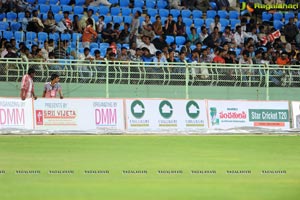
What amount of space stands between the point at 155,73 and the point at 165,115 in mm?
1569

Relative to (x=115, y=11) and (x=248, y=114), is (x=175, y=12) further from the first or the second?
(x=248, y=114)

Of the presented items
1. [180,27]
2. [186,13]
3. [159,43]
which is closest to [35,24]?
[159,43]

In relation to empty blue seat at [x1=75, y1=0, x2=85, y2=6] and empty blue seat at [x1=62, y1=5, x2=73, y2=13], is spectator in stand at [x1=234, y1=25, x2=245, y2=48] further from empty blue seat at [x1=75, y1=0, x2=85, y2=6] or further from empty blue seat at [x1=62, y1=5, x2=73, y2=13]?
empty blue seat at [x1=62, y1=5, x2=73, y2=13]

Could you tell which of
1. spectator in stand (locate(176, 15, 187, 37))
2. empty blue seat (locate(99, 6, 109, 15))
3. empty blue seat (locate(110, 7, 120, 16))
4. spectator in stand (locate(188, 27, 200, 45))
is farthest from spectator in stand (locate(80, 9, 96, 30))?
spectator in stand (locate(188, 27, 200, 45))

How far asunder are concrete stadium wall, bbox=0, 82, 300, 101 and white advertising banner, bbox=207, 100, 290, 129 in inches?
32.3

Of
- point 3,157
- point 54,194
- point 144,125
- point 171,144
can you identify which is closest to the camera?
point 54,194

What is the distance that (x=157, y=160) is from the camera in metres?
15.9

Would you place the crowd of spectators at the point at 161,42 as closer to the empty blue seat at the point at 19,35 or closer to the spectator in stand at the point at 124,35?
the spectator in stand at the point at 124,35

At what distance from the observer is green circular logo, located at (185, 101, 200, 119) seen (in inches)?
1049

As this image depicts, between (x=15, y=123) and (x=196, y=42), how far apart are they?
10.5m

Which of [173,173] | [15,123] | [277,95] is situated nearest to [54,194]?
[173,173]

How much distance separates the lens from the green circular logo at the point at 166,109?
26.3 m

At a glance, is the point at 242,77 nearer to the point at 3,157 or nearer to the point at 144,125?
the point at 144,125

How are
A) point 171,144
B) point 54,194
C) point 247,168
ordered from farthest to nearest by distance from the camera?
1. point 171,144
2. point 247,168
3. point 54,194
